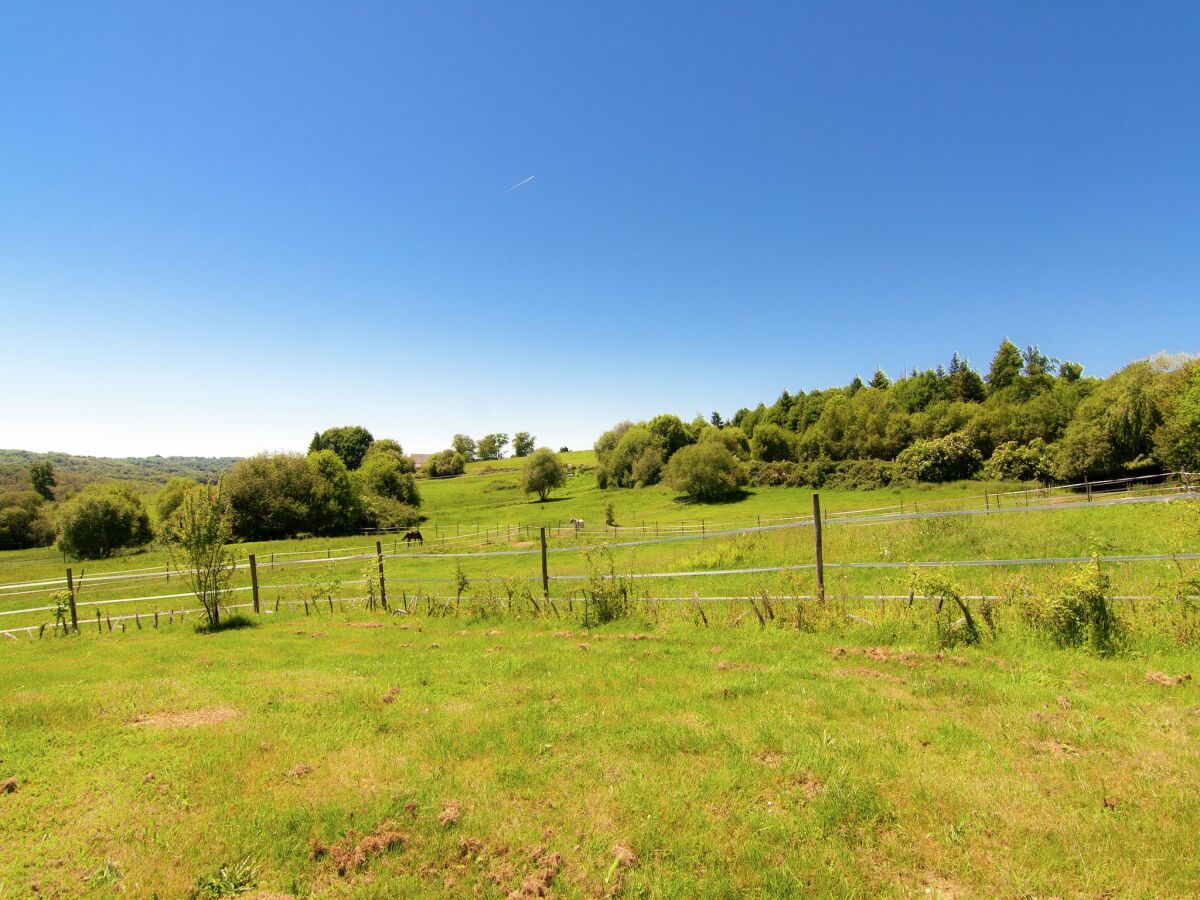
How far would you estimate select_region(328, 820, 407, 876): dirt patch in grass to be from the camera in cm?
392

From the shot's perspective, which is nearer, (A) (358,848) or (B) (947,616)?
(A) (358,848)

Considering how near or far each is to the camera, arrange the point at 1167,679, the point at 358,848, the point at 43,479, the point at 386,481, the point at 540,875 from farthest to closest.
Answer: the point at 43,479, the point at 386,481, the point at 1167,679, the point at 358,848, the point at 540,875

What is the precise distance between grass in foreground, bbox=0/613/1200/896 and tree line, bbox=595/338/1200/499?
51.7 m

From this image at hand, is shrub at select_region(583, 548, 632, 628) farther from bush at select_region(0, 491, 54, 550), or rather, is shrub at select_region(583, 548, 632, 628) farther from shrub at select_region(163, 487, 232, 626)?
bush at select_region(0, 491, 54, 550)

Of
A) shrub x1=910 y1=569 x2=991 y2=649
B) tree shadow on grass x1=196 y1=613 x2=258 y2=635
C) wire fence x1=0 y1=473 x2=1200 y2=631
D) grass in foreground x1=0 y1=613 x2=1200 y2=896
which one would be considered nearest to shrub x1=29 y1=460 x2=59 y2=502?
wire fence x1=0 y1=473 x2=1200 y2=631

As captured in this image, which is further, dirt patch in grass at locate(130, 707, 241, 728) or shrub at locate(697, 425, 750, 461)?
shrub at locate(697, 425, 750, 461)

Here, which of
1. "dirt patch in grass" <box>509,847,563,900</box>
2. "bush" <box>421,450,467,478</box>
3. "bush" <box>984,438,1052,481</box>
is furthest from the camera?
"bush" <box>421,450,467,478</box>

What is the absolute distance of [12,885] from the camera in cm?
385

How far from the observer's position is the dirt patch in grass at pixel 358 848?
12.9ft

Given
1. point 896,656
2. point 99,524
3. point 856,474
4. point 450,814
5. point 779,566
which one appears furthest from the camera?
point 856,474

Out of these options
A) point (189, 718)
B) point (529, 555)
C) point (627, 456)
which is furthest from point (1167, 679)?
point (627, 456)

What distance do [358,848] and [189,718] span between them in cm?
439

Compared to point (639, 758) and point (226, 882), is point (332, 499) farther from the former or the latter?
point (639, 758)

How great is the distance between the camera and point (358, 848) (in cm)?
404
